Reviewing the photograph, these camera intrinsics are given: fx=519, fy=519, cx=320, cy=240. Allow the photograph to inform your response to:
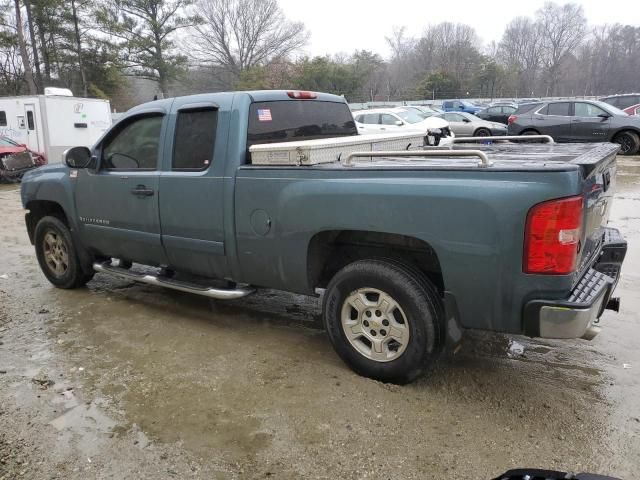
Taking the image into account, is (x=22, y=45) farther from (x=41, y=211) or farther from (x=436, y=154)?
(x=436, y=154)

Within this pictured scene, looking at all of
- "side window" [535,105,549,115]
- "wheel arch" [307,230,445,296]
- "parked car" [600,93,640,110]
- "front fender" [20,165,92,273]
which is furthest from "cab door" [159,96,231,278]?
"parked car" [600,93,640,110]

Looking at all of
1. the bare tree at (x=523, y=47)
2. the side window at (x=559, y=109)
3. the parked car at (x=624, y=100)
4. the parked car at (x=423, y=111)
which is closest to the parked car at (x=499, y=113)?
the parked car at (x=423, y=111)

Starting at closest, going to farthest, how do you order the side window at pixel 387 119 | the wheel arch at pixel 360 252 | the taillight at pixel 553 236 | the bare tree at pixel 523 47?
the taillight at pixel 553 236, the wheel arch at pixel 360 252, the side window at pixel 387 119, the bare tree at pixel 523 47

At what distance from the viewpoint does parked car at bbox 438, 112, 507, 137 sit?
66.7 ft

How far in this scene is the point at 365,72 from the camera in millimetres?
49344

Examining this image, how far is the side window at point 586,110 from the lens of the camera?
14.9 m

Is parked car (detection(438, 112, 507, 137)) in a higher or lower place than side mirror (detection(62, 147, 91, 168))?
higher

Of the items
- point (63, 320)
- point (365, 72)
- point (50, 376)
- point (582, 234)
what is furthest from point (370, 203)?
point (365, 72)

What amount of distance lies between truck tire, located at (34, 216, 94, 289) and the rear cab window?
2464 mm

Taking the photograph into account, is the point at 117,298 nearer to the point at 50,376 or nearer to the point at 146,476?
the point at 50,376

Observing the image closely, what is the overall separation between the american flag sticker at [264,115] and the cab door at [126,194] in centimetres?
89

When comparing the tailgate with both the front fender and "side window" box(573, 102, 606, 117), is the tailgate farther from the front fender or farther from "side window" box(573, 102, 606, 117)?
"side window" box(573, 102, 606, 117)

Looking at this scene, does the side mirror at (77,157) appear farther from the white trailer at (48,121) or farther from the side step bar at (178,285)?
the white trailer at (48,121)

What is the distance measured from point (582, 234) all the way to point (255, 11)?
5402 centimetres
